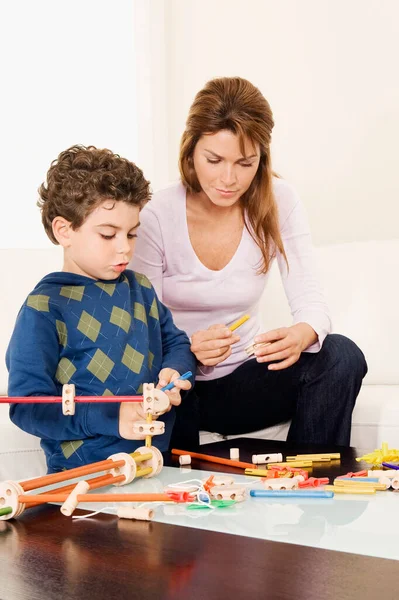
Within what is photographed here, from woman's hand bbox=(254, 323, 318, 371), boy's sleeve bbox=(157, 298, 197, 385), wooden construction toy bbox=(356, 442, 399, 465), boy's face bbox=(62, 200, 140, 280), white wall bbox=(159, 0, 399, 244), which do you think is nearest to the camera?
wooden construction toy bbox=(356, 442, 399, 465)

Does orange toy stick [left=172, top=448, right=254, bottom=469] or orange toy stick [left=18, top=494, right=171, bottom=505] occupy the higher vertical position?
orange toy stick [left=18, top=494, right=171, bottom=505]

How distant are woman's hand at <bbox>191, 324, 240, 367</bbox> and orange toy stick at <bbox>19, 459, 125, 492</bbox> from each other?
1.77ft

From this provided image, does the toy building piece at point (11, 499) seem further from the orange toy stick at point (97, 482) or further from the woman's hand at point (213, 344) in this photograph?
the woman's hand at point (213, 344)

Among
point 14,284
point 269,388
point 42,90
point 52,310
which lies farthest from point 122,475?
point 42,90

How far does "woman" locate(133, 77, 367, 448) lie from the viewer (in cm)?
183

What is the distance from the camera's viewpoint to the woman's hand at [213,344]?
5.65 ft

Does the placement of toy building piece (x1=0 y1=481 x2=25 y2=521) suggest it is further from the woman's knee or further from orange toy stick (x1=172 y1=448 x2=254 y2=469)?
the woman's knee

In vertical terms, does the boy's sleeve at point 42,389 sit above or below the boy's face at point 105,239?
below

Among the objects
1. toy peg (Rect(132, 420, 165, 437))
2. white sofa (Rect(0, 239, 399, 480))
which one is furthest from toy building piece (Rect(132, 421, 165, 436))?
white sofa (Rect(0, 239, 399, 480))

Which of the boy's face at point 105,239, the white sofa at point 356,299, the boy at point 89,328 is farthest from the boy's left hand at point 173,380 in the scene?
the white sofa at point 356,299

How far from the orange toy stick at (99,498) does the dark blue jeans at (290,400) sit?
2.26 feet

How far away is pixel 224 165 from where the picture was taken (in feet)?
5.98

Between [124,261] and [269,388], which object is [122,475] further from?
[269,388]

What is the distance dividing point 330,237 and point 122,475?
2.13 meters
